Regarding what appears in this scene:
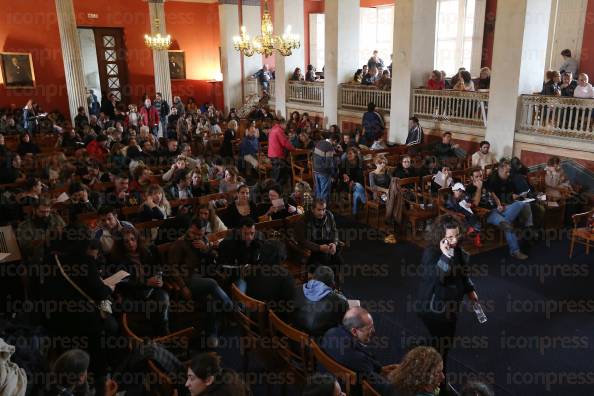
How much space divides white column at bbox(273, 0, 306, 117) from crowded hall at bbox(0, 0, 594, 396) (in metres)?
0.07

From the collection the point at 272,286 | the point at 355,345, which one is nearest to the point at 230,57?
the point at 272,286

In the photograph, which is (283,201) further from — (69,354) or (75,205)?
(69,354)

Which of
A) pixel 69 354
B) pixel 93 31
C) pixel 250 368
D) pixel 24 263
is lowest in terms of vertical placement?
pixel 250 368

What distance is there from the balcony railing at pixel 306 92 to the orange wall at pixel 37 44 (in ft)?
24.7

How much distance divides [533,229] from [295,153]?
14.5 ft

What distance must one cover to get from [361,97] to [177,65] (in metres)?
8.50

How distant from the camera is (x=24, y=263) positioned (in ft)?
16.5

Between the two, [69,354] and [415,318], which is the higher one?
[69,354]

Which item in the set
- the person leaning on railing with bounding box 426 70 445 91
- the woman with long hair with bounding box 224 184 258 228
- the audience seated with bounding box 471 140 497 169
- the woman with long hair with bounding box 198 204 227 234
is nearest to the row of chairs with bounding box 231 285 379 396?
the woman with long hair with bounding box 198 204 227 234

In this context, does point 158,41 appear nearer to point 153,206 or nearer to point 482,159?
point 482,159

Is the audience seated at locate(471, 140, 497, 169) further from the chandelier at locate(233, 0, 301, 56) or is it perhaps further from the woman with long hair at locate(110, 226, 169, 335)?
the woman with long hair at locate(110, 226, 169, 335)

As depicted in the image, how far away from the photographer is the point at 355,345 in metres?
3.17

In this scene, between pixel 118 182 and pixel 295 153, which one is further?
pixel 295 153

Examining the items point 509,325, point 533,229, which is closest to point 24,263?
point 509,325
